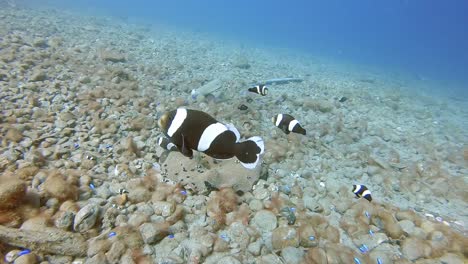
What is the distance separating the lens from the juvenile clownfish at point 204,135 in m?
2.24

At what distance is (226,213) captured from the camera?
376 centimetres

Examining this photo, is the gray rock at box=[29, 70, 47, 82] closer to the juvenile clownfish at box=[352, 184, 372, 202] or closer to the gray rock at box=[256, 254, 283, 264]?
the gray rock at box=[256, 254, 283, 264]

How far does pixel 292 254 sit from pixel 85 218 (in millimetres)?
2590

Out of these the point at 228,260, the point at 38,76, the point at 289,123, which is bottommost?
the point at 228,260

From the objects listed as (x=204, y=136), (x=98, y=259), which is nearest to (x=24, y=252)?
(x=98, y=259)

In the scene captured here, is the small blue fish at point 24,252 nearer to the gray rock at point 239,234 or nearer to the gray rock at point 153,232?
the gray rock at point 153,232

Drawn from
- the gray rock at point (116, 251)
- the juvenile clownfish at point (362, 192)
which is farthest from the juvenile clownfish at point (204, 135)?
the juvenile clownfish at point (362, 192)

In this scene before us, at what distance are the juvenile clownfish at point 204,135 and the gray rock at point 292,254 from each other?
1673mm

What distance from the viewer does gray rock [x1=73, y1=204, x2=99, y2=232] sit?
303 cm

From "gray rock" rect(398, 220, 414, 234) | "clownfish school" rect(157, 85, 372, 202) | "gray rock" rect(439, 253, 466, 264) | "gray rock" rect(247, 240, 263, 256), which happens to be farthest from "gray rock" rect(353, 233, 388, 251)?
"clownfish school" rect(157, 85, 372, 202)

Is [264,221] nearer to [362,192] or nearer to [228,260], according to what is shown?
[228,260]

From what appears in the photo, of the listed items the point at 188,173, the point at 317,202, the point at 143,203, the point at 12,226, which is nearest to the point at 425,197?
the point at 317,202

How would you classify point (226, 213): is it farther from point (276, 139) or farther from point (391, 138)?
point (391, 138)

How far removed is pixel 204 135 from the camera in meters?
2.23
